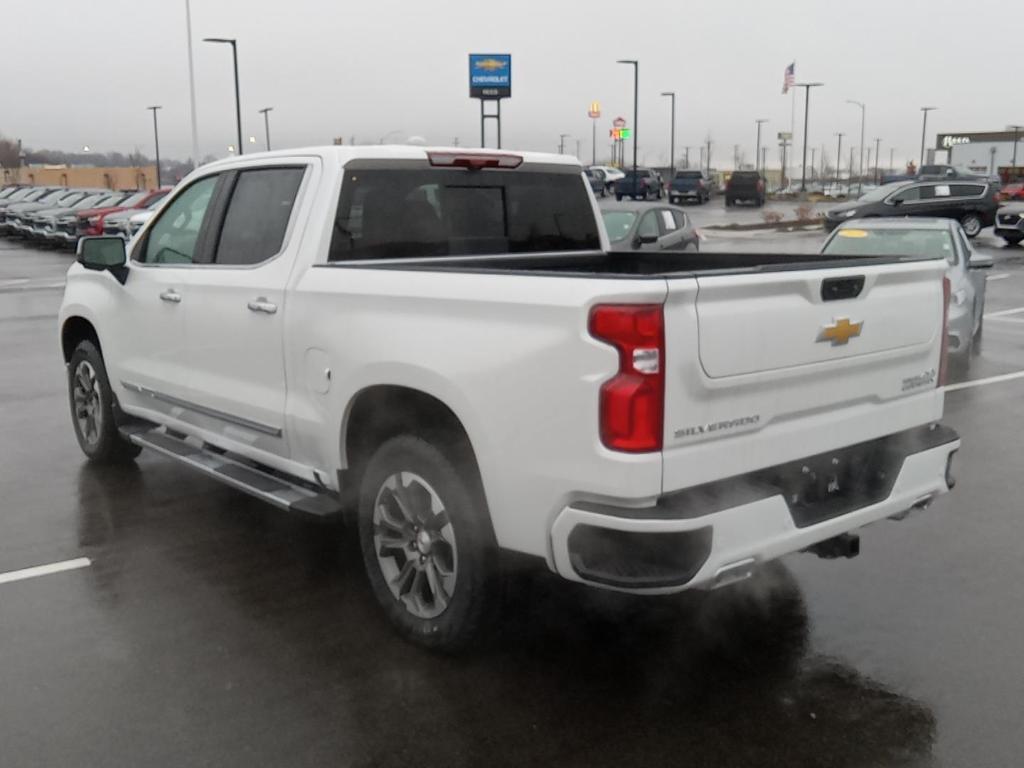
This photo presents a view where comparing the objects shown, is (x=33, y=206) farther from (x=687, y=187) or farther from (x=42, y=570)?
(x=42, y=570)

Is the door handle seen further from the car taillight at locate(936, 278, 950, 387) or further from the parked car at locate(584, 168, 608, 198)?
the parked car at locate(584, 168, 608, 198)

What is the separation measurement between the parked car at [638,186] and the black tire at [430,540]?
51976mm

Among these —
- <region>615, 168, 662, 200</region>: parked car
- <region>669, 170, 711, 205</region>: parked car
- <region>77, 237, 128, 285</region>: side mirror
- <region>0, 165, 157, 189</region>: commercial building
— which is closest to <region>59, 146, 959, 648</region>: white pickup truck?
<region>77, 237, 128, 285</region>: side mirror

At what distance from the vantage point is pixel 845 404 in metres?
3.91

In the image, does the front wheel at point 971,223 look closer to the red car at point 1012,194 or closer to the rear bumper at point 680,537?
the red car at point 1012,194

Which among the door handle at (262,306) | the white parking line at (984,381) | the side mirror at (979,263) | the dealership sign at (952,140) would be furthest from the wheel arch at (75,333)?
the dealership sign at (952,140)

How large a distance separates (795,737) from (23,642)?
310cm

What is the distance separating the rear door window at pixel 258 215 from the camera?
5027mm

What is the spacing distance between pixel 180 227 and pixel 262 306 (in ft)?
4.38

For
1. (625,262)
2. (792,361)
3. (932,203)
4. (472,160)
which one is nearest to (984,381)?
(625,262)

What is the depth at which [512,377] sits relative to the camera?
140 inches

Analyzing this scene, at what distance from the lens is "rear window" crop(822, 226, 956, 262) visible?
11.4 m

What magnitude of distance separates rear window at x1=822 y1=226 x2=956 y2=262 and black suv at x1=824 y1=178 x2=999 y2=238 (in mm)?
16251

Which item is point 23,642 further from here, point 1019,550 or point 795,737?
point 1019,550
